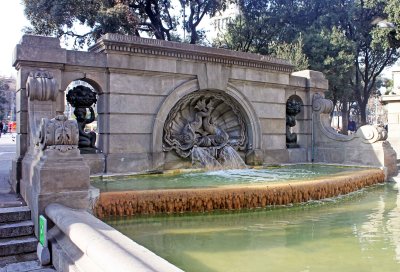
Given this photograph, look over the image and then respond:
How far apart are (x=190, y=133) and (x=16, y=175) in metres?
4.82

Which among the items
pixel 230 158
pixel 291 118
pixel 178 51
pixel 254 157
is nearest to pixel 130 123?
pixel 178 51

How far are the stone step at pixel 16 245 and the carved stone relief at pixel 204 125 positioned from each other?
5.69 m

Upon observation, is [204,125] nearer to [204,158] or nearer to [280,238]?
[204,158]

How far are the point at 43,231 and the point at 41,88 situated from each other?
3.86m

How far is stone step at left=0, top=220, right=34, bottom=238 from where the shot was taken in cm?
505

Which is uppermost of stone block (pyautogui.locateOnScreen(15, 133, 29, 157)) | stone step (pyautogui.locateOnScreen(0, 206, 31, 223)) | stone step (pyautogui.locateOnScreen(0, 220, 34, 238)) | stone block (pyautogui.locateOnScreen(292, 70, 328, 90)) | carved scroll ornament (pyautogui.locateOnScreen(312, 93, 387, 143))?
stone block (pyautogui.locateOnScreen(292, 70, 328, 90))

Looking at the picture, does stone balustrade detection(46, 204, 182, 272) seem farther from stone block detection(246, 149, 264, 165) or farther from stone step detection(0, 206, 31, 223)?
stone block detection(246, 149, 264, 165)

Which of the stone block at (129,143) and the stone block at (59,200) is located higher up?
the stone block at (129,143)

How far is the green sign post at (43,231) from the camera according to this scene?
4582mm

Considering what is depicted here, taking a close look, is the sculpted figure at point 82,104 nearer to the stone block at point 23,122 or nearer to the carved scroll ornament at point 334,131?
the stone block at point 23,122

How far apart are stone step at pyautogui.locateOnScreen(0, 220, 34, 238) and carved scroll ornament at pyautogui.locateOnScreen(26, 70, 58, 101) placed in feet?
10.3

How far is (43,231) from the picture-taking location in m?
4.65

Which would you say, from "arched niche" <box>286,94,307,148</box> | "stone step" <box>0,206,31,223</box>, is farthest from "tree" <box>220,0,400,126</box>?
"stone step" <box>0,206,31,223</box>

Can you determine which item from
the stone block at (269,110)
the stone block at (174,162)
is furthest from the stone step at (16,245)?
the stone block at (269,110)
